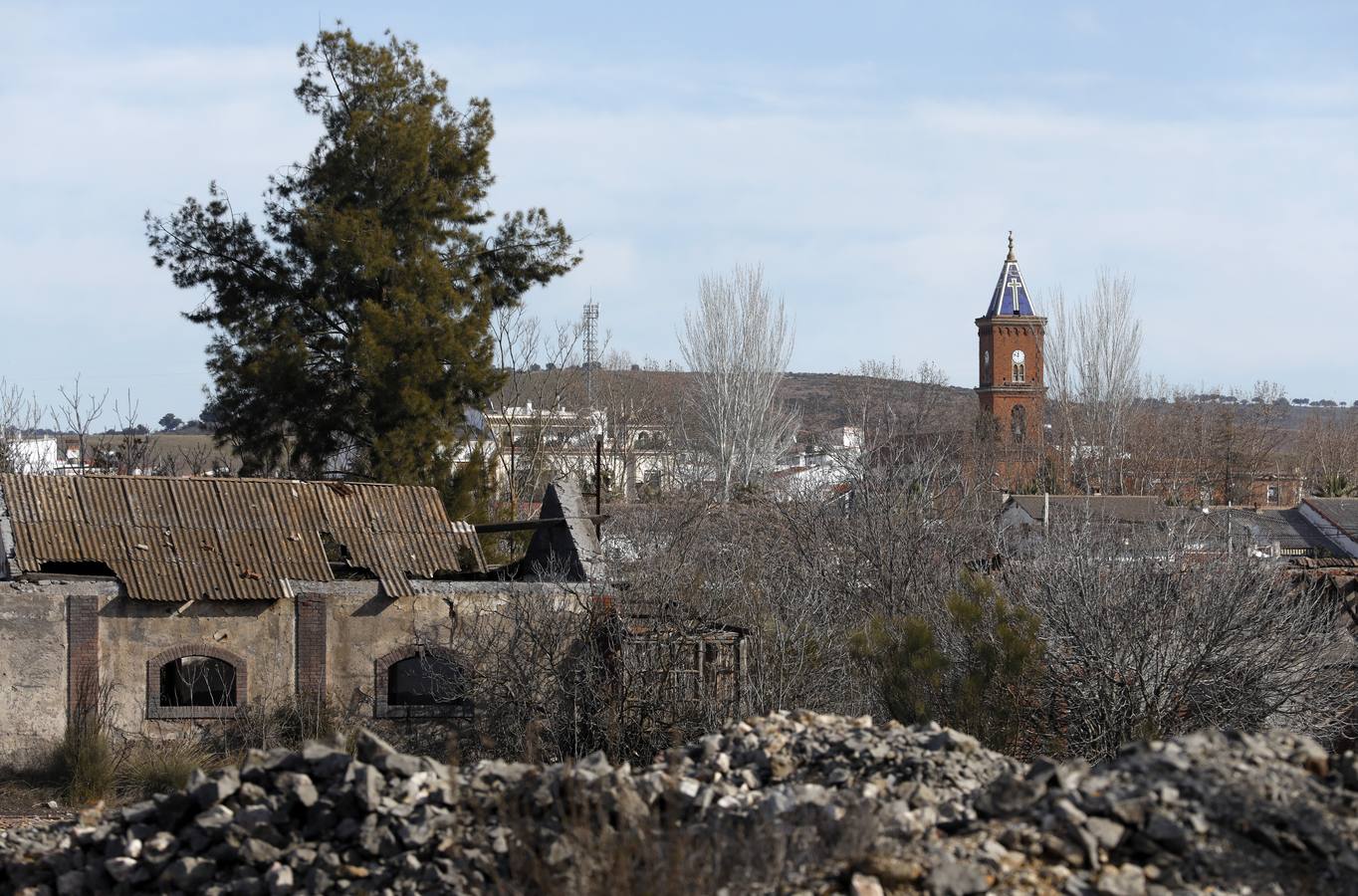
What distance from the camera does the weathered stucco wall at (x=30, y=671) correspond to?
57.6 feet

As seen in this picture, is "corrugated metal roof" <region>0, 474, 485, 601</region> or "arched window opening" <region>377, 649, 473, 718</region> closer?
"arched window opening" <region>377, 649, 473, 718</region>

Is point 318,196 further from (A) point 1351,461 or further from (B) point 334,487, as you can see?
(A) point 1351,461

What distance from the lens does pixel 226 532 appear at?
1931 cm

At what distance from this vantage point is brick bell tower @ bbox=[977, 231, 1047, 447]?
67.4 m

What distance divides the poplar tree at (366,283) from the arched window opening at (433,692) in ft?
30.9

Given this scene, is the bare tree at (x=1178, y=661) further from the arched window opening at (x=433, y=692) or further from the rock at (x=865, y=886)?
the rock at (x=865, y=886)

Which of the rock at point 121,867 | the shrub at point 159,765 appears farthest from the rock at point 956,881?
the shrub at point 159,765

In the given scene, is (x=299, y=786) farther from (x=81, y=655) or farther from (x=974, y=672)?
(x=81, y=655)

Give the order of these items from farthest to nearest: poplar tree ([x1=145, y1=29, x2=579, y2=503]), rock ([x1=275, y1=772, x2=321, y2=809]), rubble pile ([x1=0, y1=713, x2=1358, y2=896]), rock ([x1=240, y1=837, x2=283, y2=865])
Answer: poplar tree ([x1=145, y1=29, x2=579, y2=503])
rock ([x1=275, y1=772, x2=321, y2=809])
rock ([x1=240, y1=837, x2=283, y2=865])
rubble pile ([x1=0, y1=713, x2=1358, y2=896])

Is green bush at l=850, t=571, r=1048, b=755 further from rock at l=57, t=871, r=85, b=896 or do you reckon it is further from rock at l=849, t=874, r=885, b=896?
rock at l=57, t=871, r=85, b=896

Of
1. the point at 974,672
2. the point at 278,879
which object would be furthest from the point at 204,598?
the point at 278,879

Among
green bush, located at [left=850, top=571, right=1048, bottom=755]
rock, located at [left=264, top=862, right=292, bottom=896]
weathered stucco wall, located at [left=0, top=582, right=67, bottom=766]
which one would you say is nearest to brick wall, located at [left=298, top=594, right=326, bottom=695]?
weathered stucco wall, located at [left=0, top=582, right=67, bottom=766]

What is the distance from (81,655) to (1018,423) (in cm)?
5501

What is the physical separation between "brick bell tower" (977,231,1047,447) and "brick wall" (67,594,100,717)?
177 feet
